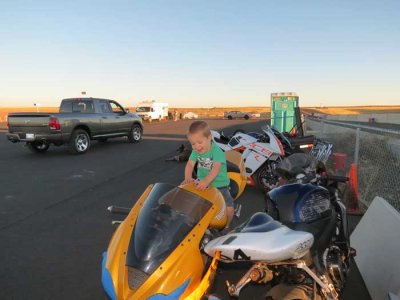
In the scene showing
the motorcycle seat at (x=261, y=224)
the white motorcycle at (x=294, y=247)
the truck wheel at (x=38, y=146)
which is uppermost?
the motorcycle seat at (x=261, y=224)

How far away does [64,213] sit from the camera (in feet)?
20.1

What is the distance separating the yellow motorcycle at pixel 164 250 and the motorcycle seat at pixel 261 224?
30 centimetres

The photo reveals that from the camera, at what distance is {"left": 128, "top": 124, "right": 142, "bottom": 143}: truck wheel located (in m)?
17.0

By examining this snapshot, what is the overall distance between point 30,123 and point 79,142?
186 cm

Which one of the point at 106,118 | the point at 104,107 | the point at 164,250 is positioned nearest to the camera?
the point at 164,250

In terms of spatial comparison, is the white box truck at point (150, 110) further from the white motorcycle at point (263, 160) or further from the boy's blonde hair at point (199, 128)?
the boy's blonde hair at point (199, 128)

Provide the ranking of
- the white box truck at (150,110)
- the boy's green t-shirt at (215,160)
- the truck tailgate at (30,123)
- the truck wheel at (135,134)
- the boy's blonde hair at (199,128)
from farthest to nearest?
the white box truck at (150,110) → the truck wheel at (135,134) → the truck tailgate at (30,123) → the boy's green t-shirt at (215,160) → the boy's blonde hair at (199,128)

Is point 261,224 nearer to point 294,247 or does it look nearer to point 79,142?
point 294,247

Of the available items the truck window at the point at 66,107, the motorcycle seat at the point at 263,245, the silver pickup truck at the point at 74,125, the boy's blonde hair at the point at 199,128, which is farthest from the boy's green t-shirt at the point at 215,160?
the truck window at the point at 66,107

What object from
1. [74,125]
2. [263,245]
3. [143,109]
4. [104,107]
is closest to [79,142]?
[74,125]

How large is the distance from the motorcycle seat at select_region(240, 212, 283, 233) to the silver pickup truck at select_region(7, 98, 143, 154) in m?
11.4

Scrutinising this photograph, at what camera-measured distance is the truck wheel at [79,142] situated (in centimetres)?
1302

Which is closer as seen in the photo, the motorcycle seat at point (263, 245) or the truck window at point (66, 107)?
the motorcycle seat at point (263, 245)

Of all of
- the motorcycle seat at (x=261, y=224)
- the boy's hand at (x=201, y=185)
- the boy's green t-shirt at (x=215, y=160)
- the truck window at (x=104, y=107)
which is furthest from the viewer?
the truck window at (x=104, y=107)
